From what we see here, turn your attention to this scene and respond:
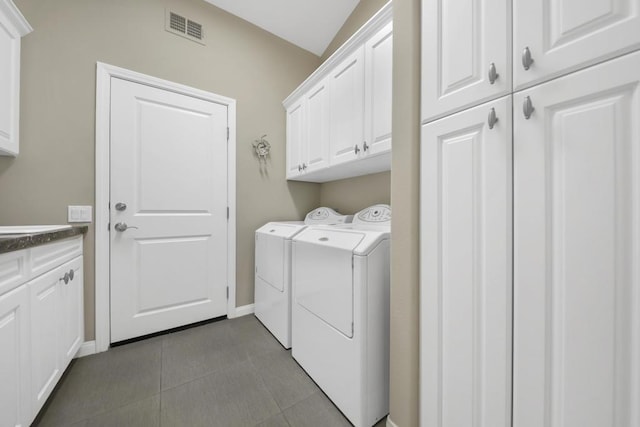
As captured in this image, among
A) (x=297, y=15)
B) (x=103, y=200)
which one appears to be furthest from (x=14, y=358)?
(x=297, y=15)

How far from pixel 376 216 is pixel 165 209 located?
1.75 m

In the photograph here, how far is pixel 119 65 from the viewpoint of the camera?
1.82 metres

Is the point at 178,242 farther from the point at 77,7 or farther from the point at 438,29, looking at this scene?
the point at 438,29

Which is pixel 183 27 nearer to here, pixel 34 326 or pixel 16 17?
pixel 16 17

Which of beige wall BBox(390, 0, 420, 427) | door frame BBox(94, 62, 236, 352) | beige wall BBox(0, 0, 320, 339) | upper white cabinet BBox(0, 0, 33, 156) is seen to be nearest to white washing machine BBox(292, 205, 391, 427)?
beige wall BBox(390, 0, 420, 427)

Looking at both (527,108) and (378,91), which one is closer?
(527,108)

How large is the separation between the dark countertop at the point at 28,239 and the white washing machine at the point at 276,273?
1239 millimetres

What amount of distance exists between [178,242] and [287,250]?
3.35ft

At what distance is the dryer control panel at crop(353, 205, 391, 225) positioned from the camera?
5.46ft

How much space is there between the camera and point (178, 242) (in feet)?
6.69

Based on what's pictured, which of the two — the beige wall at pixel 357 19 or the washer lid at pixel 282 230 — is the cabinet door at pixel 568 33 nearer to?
the washer lid at pixel 282 230

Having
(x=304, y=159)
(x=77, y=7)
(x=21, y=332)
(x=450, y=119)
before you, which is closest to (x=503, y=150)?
(x=450, y=119)

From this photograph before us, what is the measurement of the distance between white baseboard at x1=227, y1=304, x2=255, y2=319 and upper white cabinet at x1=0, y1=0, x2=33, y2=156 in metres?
1.91

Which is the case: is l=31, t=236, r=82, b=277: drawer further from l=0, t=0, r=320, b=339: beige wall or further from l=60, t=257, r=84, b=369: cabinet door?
l=0, t=0, r=320, b=339: beige wall
